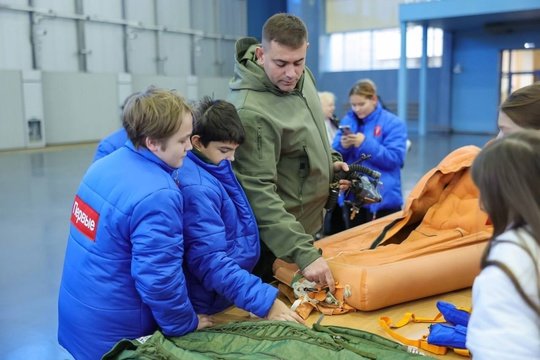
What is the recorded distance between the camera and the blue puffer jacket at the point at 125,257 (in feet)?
4.38

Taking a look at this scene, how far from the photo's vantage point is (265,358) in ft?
4.26

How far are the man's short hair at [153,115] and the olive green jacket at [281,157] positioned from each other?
1.27ft

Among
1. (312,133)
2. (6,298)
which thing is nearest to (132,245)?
(312,133)

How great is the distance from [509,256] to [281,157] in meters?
1.10

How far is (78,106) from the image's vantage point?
41.0 ft

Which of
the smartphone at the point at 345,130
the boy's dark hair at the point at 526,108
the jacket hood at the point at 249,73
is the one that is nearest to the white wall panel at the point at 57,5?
the smartphone at the point at 345,130

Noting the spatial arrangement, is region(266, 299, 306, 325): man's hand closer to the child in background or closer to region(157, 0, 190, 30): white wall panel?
the child in background

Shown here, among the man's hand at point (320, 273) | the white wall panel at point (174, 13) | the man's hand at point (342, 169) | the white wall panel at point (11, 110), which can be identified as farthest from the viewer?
the white wall panel at point (174, 13)

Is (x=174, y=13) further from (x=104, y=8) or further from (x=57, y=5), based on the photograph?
(x=57, y=5)

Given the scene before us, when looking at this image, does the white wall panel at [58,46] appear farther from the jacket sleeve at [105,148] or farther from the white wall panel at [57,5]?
the jacket sleeve at [105,148]

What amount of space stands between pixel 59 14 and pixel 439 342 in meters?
12.8

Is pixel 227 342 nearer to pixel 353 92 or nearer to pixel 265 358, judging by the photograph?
pixel 265 358

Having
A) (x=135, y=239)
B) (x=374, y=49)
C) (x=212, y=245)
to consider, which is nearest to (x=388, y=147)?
(x=212, y=245)

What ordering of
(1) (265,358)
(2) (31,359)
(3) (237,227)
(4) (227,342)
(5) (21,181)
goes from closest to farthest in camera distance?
(1) (265,358)
(4) (227,342)
(3) (237,227)
(2) (31,359)
(5) (21,181)
